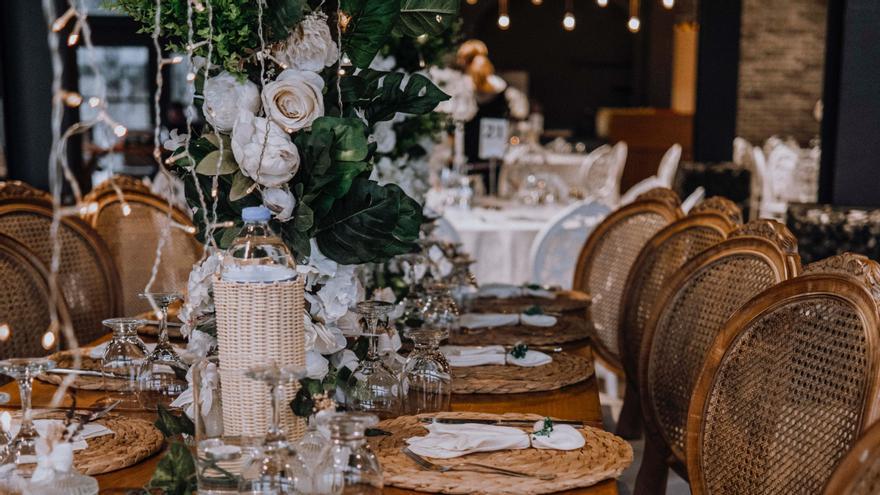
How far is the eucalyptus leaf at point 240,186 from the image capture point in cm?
161

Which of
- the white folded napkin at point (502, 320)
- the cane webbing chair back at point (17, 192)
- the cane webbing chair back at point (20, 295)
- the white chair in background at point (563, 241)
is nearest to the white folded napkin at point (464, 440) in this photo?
the white folded napkin at point (502, 320)

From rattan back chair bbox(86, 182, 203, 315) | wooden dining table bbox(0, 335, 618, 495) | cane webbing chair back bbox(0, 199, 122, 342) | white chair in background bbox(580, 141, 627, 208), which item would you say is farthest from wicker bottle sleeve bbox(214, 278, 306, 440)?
white chair in background bbox(580, 141, 627, 208)

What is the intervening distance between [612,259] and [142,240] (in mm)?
1731

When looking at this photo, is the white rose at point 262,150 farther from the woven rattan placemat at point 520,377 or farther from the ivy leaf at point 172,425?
the woven rattan placemat at point 520,377

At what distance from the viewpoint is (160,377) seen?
1997 mm

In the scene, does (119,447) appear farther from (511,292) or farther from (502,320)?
(511,292)

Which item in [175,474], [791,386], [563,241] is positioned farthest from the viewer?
[563,241]

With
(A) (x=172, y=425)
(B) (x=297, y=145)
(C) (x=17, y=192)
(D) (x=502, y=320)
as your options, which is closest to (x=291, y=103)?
(B) (x=297, y=145)

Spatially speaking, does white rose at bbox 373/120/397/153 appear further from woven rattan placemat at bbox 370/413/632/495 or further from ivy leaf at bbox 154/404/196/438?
ivy leaf at bbox 154/404/196/438

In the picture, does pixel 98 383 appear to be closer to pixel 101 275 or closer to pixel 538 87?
pixel 101 275

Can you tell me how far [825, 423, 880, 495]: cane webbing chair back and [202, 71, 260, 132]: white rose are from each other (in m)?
1.01

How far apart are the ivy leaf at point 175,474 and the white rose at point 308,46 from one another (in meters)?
0.68

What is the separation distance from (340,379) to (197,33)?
64 cm

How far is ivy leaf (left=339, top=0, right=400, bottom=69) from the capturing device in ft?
5.95
